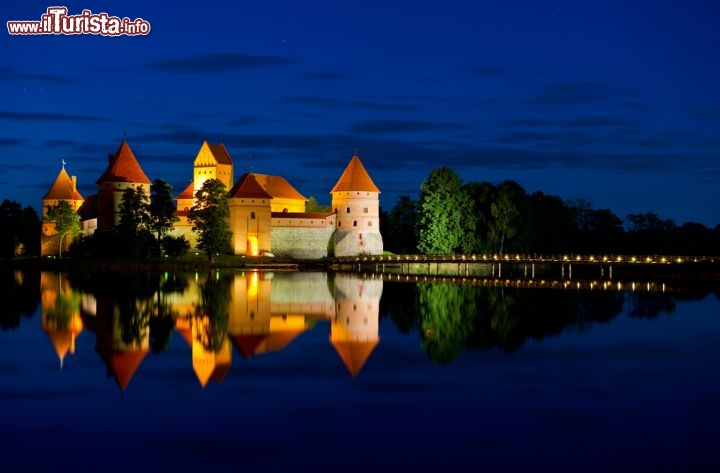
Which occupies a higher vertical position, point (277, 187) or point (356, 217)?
point (277, 187)

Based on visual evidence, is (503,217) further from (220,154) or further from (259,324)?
(259,324)

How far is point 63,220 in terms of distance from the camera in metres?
62.0

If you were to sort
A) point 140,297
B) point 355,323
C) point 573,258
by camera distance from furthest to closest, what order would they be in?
point 573,258
point 140,297
point 355,323

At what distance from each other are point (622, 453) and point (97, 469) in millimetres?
6552

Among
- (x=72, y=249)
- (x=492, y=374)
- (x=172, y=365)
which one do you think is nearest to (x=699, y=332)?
(x=492, y=374)

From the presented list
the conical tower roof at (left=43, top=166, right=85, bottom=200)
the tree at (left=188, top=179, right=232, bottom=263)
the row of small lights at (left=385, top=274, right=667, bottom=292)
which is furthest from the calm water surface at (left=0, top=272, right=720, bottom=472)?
the conical tower roof at (left=43, top=166, right=85, bottom=200)

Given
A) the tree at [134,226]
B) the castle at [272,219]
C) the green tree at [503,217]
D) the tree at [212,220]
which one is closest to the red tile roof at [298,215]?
the castle at [272,219]

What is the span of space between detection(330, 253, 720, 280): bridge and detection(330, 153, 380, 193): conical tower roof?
18.1 feet

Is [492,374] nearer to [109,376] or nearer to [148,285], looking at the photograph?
[109,376]

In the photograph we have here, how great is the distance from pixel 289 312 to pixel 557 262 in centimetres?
2267

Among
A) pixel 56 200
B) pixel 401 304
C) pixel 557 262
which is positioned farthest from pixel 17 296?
pixel 56 200

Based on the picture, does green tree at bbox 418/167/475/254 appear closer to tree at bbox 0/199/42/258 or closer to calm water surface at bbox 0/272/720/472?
calm water surface at bbox 0/272/720/472

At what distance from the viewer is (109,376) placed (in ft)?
58.6

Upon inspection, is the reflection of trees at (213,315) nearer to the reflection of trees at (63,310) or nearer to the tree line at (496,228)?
the reflection of trees at (63,310)
